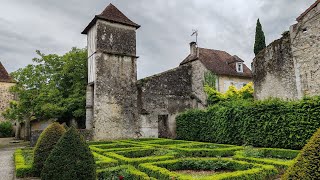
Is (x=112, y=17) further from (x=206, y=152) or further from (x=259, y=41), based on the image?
(x=206, y=152)

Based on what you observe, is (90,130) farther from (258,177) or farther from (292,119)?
(258,177)

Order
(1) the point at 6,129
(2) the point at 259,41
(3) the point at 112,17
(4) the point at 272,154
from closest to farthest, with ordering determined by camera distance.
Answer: (4) the point at 272,154 < (3) the point at 112,17 < (2) the point at 259,41 < (1) the point at 6,129

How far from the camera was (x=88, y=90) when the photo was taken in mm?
22797

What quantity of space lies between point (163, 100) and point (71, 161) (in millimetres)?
18506

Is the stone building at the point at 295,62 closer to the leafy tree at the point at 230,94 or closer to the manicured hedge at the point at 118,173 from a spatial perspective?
the leafy tree at the point at 230,94

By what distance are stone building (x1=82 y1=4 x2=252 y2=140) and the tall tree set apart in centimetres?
301

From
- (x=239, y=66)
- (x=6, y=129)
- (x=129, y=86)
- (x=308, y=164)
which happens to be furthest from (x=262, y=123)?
(x=6, y=129)

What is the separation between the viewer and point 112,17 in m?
23.1

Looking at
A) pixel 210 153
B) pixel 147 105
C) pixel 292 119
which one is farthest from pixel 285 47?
pixel 147 105

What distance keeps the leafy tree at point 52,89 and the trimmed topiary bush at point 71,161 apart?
55.2 feet

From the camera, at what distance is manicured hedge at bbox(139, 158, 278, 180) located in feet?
22.8

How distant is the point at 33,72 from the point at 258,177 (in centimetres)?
2208

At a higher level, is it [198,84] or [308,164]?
[198,84]

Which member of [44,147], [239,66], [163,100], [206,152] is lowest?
[206,152]
